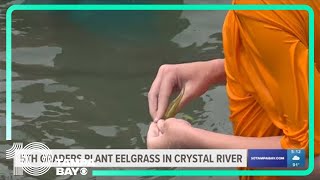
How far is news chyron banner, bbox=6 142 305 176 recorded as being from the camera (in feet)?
3.98

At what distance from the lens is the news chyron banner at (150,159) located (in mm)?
1214

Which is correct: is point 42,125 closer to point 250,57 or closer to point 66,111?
point 66,111

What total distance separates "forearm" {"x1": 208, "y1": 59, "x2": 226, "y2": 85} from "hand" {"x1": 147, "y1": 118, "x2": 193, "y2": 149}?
6.3 inches

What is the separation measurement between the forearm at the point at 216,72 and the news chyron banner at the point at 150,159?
18 centimetres

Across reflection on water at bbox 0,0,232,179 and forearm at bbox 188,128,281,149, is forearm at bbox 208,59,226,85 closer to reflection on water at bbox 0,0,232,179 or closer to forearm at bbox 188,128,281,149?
forearm at bbox 188,128,281,149

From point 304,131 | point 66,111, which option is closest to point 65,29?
point 66,111

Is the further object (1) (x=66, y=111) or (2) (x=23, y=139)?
(1) (x=66, y=111)

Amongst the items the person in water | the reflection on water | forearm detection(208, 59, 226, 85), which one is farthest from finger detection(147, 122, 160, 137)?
the reflection on water

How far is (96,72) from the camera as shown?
306cm

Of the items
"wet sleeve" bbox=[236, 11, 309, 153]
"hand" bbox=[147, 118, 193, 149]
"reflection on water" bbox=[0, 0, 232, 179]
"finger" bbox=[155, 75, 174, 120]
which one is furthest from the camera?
"reflection on water" bbox=[0, 0, 232, 179]

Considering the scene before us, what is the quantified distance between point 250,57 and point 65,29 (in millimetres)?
2297

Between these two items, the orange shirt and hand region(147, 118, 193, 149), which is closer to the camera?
the orange shirt

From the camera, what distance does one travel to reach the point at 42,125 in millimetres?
2648

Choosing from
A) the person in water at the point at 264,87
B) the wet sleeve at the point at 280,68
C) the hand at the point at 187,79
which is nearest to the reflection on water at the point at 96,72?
the hand at the point at 187,79
